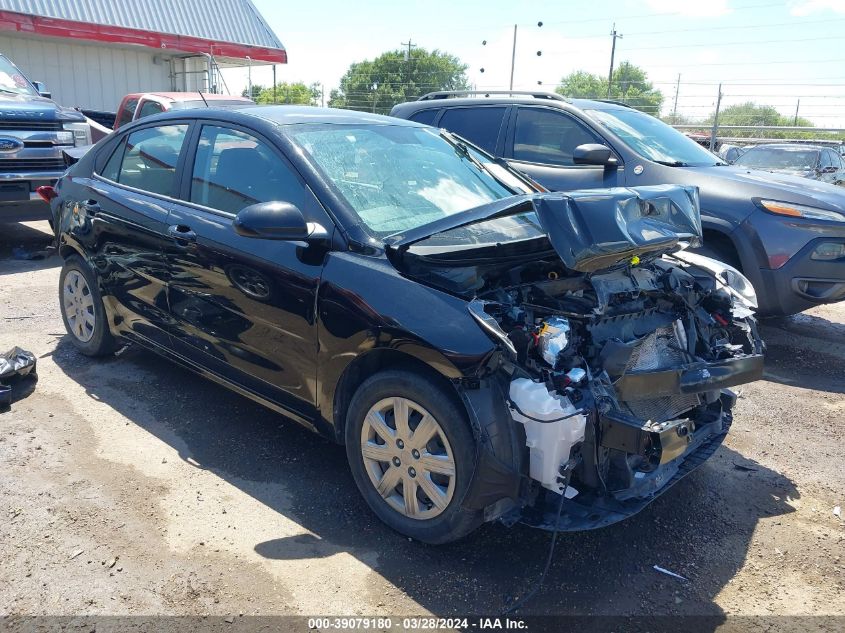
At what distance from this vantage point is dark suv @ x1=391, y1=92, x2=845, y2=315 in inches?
210

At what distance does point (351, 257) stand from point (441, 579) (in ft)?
4.81

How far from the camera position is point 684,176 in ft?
19.1

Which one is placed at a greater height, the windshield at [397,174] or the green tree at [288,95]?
the green tree at [288,95]

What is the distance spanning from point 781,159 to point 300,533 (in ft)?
45.8

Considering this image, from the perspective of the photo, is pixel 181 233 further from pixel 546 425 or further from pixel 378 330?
pixel 546 425

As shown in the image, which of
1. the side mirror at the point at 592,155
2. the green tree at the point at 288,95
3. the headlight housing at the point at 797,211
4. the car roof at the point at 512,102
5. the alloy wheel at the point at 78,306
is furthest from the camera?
the green tree at the point at 288,95

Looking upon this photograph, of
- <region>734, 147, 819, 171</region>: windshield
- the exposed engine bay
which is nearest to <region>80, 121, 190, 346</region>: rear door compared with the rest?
the exposed engine bay

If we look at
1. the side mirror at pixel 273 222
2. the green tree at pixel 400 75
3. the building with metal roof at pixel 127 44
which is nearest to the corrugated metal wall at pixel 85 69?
the building with metal roof at pixel 127 44

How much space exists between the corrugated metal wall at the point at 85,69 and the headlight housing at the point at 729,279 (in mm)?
19380

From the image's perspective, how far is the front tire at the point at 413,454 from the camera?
2736 mm

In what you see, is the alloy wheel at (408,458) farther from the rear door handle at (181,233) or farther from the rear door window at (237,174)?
the rear door handle at (181,233)

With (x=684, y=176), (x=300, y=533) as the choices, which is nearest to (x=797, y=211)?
(x=684, y=176)

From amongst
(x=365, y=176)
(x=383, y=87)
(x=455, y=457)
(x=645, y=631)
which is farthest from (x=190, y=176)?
(x=383, y=87)

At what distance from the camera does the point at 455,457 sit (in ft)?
8.95
